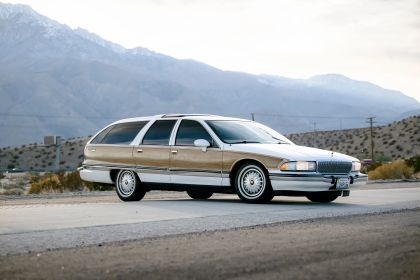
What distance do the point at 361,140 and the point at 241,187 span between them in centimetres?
8476

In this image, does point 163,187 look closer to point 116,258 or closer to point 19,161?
point 116,258

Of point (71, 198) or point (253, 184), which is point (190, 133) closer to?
point (253, 184)

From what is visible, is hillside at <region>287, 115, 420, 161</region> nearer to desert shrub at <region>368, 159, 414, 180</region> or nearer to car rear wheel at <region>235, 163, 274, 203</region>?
desert shrub at <region>368, 159, 414, 180</region>

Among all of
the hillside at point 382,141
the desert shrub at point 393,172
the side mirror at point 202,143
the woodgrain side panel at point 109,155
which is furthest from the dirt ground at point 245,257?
the hillside at point 382,141

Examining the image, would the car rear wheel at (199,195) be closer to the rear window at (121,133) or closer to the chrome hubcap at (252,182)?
the rear window at (121,133)

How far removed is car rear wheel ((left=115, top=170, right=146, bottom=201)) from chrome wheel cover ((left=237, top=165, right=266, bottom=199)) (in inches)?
87.7

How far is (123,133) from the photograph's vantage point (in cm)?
1493

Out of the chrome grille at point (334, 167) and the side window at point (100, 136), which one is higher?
the side window at point (100, 136)

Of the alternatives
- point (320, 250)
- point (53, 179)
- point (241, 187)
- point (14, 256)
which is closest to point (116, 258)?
point (14, 256)

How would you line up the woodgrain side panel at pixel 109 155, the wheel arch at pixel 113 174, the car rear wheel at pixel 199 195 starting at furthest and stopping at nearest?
the car rear wheel at pixel 199 195
the wheel arch at pixel 113 174
the woodgrain side panel at pixel 109 155

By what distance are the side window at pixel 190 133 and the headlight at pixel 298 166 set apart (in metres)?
1.68

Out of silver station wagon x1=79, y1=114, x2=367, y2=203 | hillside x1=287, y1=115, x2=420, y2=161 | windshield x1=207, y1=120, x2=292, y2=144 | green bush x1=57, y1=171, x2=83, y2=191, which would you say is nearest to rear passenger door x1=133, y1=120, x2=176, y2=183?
silver station wagon x1=79, y1=114, x2=367, y2=203

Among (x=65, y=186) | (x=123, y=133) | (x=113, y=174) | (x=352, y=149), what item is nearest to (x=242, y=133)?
(x=123, y=133)

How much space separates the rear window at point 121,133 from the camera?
1475 centimetres
